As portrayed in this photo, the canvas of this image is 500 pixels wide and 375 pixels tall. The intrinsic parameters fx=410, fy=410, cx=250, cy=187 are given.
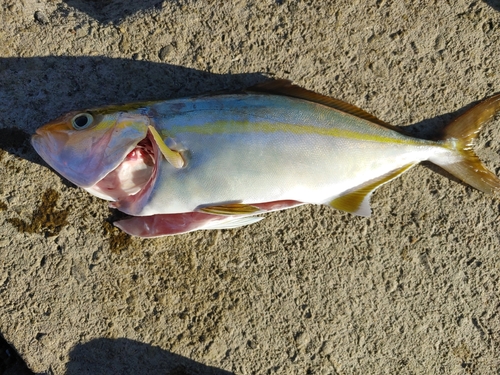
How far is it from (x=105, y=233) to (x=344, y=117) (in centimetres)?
144

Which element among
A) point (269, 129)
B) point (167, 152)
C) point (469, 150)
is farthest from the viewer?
point (469, 150)

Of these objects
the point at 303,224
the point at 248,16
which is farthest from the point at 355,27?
the point at 303,224

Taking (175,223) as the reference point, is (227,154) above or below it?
above

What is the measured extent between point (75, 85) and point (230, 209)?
117cm

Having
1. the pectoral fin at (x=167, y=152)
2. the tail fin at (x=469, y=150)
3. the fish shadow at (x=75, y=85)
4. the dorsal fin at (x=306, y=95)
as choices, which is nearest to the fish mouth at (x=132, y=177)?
the pectoral fin at (x=167, y=152)

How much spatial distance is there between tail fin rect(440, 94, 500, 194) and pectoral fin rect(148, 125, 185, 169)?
4.61 ft

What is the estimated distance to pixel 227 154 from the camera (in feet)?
6.41

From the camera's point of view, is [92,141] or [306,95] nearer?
[92,141]

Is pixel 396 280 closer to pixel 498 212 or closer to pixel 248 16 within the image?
pixel 498 212

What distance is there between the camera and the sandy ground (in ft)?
7.50

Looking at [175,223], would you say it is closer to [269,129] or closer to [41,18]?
[269,129]

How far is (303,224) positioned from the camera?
91.0 inches

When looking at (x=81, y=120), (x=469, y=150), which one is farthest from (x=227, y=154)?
(x=469, y=150)

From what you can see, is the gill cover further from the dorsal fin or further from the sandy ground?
the dorsal fin
